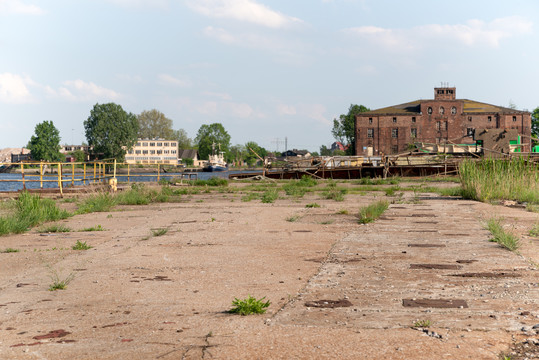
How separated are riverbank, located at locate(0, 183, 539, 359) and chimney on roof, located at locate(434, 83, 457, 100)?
86.7 m

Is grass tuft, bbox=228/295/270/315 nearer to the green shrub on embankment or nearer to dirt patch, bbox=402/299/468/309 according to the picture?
dirt patch, bbox=402/299/468/309

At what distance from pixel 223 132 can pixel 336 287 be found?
158711 millimetres

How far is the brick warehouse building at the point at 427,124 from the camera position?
90500mm

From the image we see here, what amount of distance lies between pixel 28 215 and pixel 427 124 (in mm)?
84397

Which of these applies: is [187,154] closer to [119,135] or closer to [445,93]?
[119,135]

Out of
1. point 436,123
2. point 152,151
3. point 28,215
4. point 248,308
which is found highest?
point 436,123

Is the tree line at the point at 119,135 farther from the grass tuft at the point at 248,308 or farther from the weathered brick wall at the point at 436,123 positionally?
the grass tuft at the point at 248,308

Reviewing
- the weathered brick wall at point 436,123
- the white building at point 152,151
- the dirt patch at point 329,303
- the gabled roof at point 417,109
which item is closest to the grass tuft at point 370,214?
the dirt patch at point 329,303

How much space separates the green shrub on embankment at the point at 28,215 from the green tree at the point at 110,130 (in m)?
108

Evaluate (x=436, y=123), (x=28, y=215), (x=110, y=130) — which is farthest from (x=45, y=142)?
(x=28, y=215)

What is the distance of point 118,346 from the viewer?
4211mm

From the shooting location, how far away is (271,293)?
5941 millimetres

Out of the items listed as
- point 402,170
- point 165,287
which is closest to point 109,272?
point 165,287

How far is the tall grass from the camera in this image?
58.9 ft
